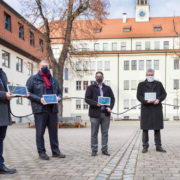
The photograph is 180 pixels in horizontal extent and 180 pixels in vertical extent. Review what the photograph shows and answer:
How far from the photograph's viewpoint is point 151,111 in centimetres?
764

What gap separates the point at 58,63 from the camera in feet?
70.5

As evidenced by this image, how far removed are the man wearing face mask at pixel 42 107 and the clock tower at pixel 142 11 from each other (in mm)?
53566

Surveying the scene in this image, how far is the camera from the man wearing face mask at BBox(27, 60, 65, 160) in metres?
6.39

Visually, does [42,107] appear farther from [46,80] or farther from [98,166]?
[98,166]

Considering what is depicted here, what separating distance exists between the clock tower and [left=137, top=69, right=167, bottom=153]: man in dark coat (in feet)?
171

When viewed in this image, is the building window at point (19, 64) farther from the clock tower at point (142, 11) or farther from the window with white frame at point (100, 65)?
the clock tower at point (142, 11)

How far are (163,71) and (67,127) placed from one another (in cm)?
3305

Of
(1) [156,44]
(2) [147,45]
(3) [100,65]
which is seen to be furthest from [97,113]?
(1) [156,44]

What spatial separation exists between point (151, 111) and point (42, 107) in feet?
9.35

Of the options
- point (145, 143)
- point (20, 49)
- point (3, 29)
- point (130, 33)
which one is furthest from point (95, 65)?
point (145, 143)

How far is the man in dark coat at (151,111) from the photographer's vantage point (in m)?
7.52

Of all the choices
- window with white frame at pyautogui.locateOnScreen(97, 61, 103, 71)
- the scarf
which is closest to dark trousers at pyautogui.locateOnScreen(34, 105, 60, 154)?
the scarf

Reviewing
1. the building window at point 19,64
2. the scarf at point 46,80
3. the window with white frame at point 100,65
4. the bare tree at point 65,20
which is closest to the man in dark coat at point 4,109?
the scarf at point 46,80

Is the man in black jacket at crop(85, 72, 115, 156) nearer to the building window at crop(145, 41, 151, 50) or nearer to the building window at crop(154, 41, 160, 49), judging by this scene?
the building window at crop(145, 41, 151, 50)
